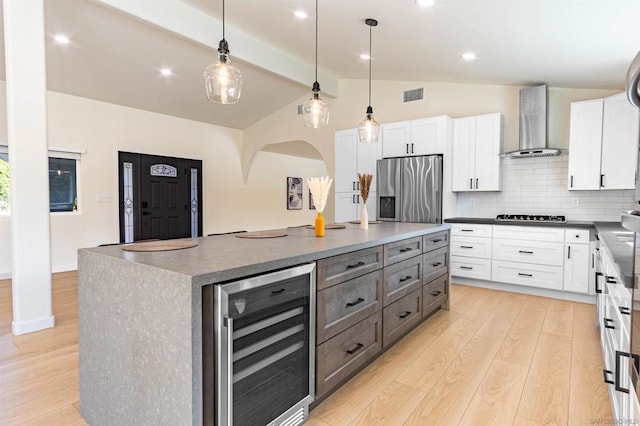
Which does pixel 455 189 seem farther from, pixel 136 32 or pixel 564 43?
pixel 136 32

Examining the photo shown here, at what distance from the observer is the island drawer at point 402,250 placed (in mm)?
2447

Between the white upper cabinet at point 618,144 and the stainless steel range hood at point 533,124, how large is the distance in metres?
0.53

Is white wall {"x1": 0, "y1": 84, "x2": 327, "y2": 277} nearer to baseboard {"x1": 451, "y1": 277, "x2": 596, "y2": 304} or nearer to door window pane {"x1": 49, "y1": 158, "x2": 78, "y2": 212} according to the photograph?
door window pane {"x1": 49, "y1": 158, "x2": 78, "y2": 212}

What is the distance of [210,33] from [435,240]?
3.71 meters

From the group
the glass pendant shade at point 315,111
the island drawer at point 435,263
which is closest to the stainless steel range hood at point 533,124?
the island drawer at point 435,263

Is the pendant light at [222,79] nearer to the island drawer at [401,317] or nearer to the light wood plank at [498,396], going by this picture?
the island drawer at [401,317]

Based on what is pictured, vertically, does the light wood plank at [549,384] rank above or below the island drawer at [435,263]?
below

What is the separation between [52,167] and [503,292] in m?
6.60

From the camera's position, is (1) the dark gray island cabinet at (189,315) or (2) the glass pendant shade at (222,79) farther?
(2) the glass pendant shade at (222,79)

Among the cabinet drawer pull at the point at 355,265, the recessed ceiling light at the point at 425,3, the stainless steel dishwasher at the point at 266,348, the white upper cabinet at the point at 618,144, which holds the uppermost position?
the recessed ceiling light at the point at 425,3

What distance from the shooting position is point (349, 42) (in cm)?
430

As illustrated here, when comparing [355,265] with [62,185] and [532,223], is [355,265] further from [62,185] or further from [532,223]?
[62,185]

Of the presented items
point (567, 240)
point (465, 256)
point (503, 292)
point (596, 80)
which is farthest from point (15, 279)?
point (596, 80)

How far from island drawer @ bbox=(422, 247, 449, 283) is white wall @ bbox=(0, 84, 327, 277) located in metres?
5.20
